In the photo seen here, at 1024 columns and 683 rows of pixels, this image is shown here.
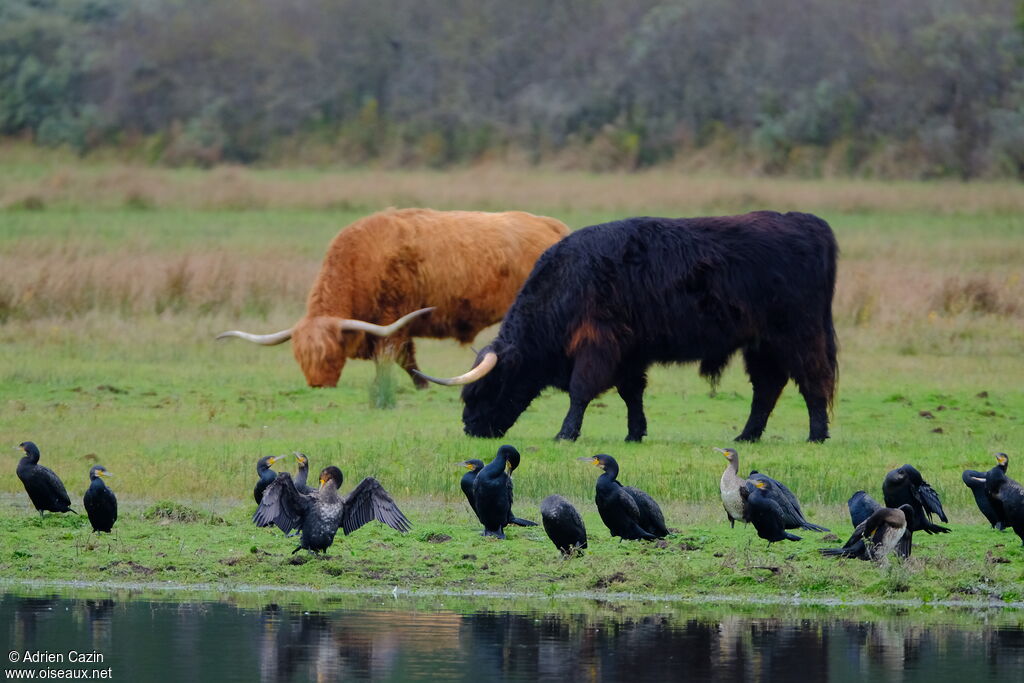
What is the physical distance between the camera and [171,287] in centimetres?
2208

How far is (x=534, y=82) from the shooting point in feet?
159

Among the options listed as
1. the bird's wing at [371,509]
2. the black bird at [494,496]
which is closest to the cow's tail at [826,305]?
the black bird at [494,496]

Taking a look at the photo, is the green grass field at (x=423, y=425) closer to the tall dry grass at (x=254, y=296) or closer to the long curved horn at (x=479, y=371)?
the tall dry grass at (x=254, y=296)

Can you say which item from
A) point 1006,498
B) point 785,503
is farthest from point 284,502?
point 1006,498

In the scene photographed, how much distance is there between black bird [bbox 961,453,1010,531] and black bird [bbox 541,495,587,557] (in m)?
2.60

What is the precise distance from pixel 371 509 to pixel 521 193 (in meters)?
25.6

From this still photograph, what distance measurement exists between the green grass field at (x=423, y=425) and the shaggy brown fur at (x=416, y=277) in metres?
0.62

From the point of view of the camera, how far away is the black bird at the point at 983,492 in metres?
10.7

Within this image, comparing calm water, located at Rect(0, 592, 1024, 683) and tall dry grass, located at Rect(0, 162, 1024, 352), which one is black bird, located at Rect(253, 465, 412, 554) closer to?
calm water, located at Rect(0, 592, 1024, 683)

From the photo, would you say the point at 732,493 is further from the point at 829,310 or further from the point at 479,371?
the point at 829,310

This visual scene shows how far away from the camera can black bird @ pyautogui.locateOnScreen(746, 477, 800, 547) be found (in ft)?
33.2

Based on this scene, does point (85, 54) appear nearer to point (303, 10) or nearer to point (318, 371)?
point (303, 10)

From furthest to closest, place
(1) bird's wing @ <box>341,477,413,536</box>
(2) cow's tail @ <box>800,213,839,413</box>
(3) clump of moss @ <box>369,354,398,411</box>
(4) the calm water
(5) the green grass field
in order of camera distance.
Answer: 1. (3) clump of moss @ <box>369,354,398,411</box>
2. (2) cow's tail @ <box>800,213,839,413</box>
3. (1) bird's wing @ <box>341,477,413,536</box>
4. (5) the green grass field
5. (4) the calm water

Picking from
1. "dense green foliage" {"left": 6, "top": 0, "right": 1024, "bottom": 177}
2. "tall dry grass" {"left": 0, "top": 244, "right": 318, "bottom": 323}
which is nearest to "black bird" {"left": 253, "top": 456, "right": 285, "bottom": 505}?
"tall dry grass" {"left": 0, "top": 244, "right": 318, "bottom": 323}
